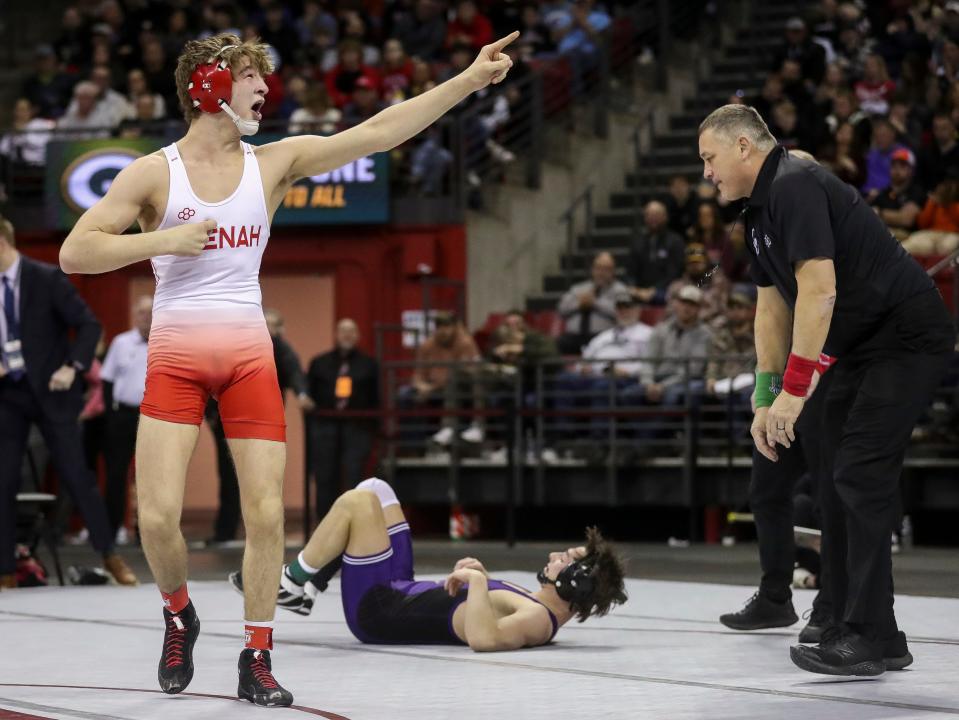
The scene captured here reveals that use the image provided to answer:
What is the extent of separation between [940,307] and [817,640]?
1.31 meters

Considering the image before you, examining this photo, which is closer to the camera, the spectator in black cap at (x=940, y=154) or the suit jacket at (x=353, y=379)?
the suit jacket at (x=353, y=379)

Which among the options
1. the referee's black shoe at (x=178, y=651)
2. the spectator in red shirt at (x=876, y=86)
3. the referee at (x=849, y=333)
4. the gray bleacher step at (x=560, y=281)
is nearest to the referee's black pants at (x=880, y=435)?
the referee at (x=849, y=333)

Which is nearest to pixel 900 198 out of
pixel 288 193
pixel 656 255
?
pixel 656 255

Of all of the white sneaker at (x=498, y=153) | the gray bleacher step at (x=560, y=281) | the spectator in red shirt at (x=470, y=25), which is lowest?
the gray bleacher step at (x=560, y=281)

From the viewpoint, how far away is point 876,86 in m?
16.8

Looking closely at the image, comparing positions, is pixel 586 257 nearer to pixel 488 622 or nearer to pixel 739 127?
pixel 488 622


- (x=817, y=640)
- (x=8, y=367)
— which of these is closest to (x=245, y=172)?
(x=817, y=640)

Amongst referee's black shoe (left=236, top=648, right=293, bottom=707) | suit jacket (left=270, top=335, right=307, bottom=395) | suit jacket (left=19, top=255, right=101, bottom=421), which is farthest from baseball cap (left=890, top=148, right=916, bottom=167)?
referee's black shoe (left=236, top=648, right=293, bottom=707)

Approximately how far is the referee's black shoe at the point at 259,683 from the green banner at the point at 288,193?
11.8m

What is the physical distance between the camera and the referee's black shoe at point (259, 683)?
4.88 meters

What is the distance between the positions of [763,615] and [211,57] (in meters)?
3.14

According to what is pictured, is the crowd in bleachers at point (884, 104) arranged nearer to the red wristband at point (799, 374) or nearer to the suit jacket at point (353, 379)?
the suit jacket at point (353, 379)

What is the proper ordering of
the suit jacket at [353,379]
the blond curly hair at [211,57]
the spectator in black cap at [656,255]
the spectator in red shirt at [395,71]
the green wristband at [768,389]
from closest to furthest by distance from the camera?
1. the blond curly hair at [211,57]
2. the green wristband at [768,389]
3. the suit jacket at [353,379]
4. the spectator in black cap at [656,255]
5. the spectator in red shirt at [395,71]

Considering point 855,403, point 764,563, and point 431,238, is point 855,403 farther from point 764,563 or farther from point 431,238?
point 431,238
